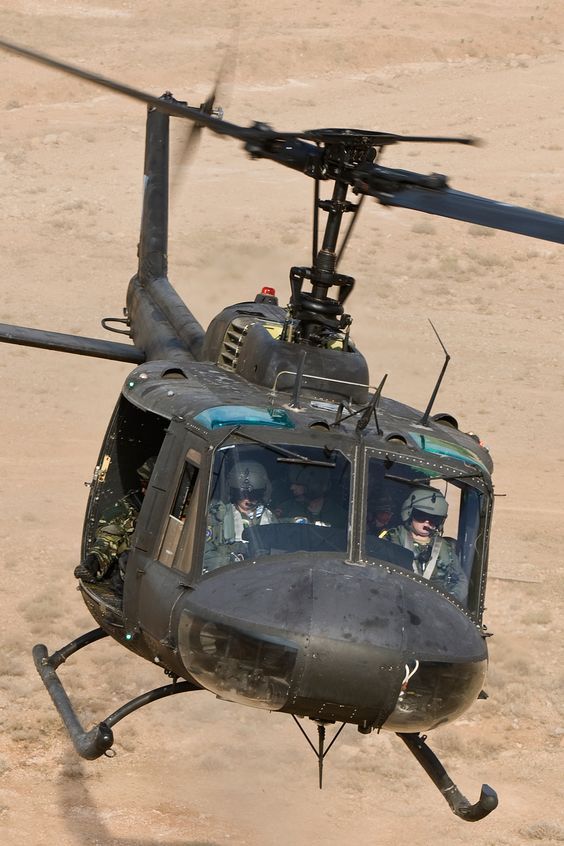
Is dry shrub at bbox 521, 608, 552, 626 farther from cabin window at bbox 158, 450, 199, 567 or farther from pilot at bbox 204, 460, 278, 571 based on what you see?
pilot at bbox 204, 460, 278, 571

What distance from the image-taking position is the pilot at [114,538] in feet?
36.0

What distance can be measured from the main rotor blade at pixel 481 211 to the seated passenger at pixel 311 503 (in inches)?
79.4

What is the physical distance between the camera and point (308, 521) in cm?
903

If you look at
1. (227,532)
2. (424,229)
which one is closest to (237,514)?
(227,532)

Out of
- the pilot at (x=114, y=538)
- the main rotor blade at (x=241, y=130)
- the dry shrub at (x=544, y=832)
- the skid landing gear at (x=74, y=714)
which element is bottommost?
the dry shrub at (x=544, y=832)

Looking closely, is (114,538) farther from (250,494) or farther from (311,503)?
(311,503)

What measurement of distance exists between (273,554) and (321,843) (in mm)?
7462

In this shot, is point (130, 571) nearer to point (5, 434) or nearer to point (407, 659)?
point (407, 659)

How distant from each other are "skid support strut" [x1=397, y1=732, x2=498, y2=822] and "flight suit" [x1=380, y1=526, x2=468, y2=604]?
107 cm

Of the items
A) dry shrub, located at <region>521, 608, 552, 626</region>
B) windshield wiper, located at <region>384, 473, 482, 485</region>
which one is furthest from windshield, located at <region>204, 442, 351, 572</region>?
dry shrub, located at <region>521, 608, 552, 626</region>

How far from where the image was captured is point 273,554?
8758 millimetres

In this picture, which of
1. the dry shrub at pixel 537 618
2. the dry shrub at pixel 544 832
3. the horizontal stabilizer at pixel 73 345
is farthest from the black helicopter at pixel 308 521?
the dry shrub at pixel 537 618

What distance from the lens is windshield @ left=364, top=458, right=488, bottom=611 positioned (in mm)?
9055

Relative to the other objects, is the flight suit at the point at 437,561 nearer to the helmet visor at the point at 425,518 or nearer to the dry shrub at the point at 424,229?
the helmet visor at the point at 425,518
